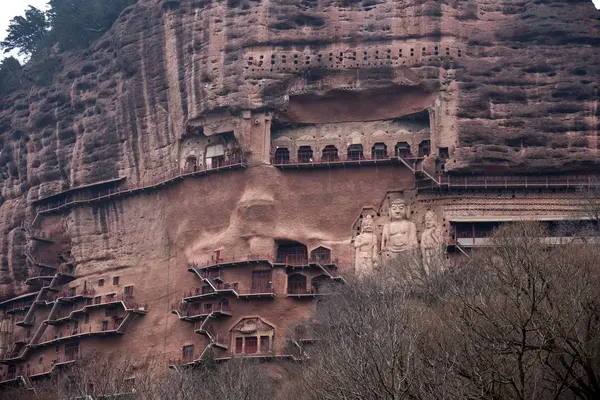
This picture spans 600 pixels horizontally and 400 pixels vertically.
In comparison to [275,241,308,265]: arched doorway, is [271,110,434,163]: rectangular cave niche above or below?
above

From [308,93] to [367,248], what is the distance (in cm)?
739

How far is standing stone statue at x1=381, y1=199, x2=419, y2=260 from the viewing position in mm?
51594

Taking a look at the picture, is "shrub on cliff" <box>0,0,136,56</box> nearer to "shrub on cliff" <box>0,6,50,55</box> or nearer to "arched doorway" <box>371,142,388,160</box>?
"shrub on cliff" <box>0,6,50,55</box>

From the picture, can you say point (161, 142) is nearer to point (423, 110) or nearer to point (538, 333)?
point (423, 110)

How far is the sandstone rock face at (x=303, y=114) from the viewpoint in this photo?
52.1 meters

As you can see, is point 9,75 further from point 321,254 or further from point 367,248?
point 367,248

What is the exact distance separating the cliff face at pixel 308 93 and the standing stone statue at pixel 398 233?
1251 millimetres

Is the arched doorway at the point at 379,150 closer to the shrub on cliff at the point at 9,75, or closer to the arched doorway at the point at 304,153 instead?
the arched doorway at the point at 304,153

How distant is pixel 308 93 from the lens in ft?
178

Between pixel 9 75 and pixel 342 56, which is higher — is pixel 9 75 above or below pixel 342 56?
above

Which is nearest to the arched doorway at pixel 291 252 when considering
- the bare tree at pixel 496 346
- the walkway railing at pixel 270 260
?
the walkway railing at pixel 270 260

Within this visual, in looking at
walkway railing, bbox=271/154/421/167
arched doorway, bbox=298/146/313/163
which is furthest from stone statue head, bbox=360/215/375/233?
arched doorway, bbox=298/146/313/163

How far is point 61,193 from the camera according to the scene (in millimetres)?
60094

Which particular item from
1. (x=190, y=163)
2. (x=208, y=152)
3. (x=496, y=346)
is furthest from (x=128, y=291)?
(x=496, y=346)
